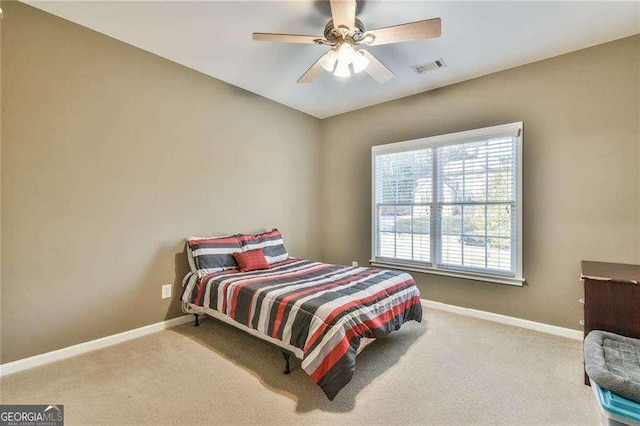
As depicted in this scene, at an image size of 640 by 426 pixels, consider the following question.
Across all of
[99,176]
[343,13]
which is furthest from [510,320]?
[99,176]

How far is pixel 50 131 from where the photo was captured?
7.66 ft

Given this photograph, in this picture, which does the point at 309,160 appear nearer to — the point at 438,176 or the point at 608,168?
the point at 438,176

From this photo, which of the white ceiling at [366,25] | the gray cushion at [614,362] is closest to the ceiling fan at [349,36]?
the white ceiling at [366,25]

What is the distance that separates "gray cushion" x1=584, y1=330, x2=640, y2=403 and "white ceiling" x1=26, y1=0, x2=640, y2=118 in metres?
2.39

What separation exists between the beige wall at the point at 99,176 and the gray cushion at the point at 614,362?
10.9 ft

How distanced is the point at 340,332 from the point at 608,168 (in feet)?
9.37

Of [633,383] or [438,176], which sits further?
[438,176]

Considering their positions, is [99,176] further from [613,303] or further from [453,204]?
[613,303]

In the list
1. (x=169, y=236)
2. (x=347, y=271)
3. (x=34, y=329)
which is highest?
(x=169, y=236)

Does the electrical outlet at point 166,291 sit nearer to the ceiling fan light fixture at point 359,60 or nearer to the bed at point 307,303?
the bed at point 307,303

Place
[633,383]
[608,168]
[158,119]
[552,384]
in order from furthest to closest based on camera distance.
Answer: [158,119] → [608,168] → [552,384] → [633,383]

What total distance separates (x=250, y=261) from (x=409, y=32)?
2.52 metres

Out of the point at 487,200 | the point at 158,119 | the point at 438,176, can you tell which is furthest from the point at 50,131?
the point at 487,200

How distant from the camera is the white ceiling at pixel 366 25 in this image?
2246mm
